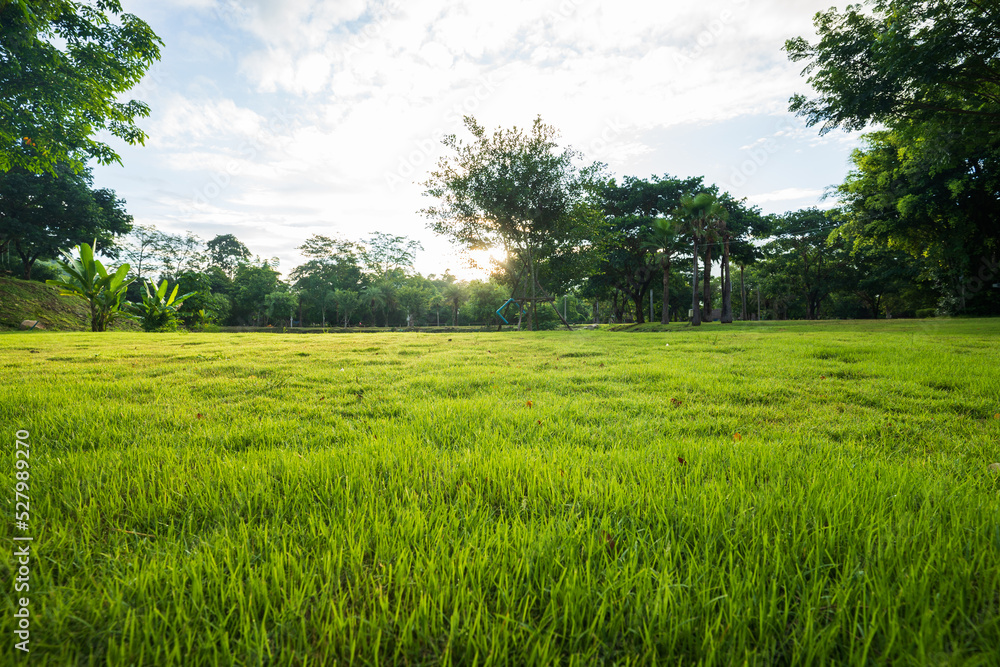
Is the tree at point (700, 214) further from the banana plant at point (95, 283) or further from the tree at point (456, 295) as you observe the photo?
the tree at point (456, 295)

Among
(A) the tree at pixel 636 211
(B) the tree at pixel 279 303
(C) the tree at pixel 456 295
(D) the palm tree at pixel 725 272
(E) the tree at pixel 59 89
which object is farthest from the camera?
(C) the tree at pixel 456 295

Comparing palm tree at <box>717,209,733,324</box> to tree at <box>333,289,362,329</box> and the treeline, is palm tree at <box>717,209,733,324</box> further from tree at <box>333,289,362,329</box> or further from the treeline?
tree at <box>333,289,362,329</box>

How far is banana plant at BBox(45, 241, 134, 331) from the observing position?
1472 cm

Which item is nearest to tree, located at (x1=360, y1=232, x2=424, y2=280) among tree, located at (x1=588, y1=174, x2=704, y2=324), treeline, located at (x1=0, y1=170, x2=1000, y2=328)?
treeline, located at (x1=0, y1=170, x2=1000, y2=328)

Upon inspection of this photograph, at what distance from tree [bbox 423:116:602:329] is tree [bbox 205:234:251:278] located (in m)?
59.4

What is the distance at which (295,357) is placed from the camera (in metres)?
6.78

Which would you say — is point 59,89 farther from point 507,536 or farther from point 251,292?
point 251,292

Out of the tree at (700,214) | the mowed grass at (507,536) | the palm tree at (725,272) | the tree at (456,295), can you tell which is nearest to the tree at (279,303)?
the tree at (456,295)

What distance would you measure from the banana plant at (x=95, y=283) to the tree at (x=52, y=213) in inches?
703

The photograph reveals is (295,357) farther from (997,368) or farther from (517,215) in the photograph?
(517,215)

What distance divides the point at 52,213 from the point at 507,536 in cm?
4479

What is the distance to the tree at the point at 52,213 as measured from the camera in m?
27.6

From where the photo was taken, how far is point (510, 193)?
1941 centimetres

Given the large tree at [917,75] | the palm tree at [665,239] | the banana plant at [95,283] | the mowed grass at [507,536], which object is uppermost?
the large tree at [917,75]
